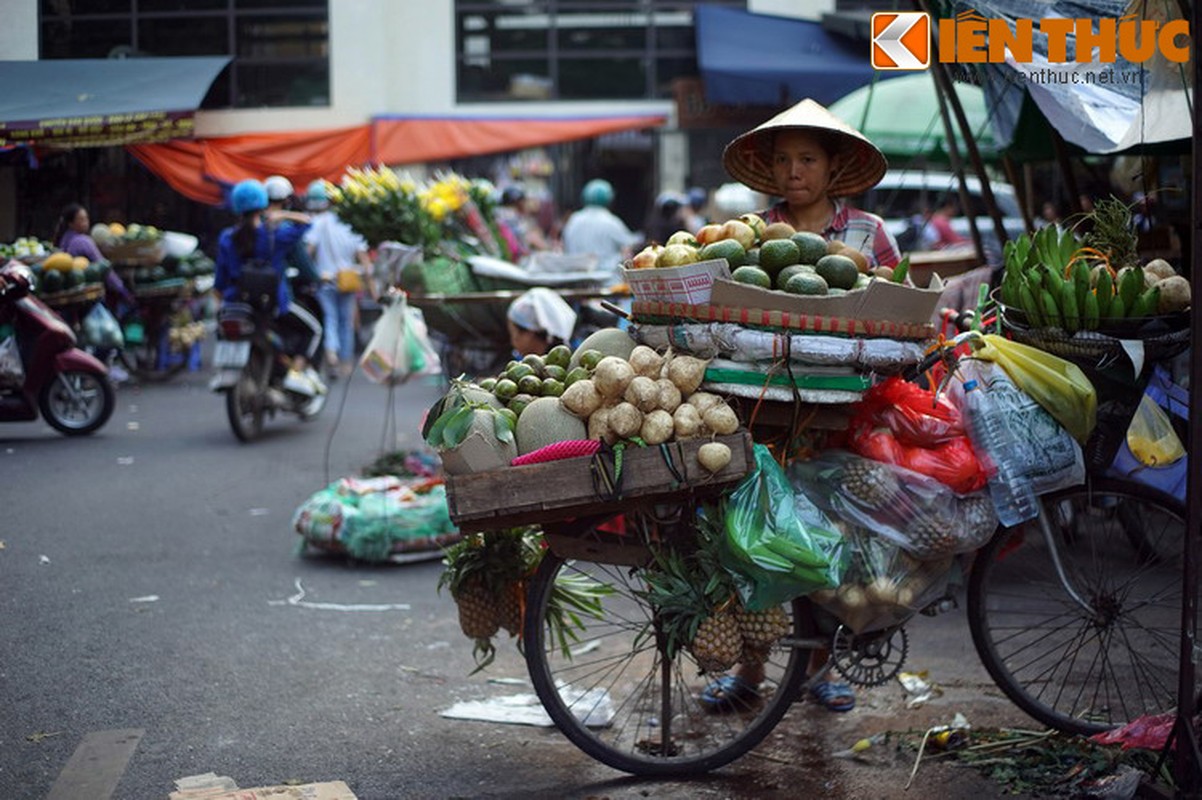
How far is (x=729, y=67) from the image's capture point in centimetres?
1770

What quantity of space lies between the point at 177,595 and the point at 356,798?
258 centimetres

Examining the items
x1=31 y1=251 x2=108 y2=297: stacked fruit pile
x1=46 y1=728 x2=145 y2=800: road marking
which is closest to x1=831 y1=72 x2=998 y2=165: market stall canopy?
x1=31 y1=251 x2=108 y2=297: stacked fruit pile

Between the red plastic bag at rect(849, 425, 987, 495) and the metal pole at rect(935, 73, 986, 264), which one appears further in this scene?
the metal pole at rect(935, 73, 986, 264)

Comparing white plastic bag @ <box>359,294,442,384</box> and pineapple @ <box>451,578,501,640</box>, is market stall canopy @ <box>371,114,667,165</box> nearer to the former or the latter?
white plastic bag @ <box>359,294,442,384</box>

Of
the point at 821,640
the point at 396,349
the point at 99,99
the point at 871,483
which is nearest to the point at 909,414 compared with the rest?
the point at 871,483

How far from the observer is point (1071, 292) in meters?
4.20

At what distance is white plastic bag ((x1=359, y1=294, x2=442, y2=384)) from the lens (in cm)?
751

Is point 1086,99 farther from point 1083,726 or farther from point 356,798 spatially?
point 356,798

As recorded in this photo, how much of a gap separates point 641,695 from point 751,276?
1.61 metres

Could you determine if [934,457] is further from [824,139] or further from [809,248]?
[824,139]

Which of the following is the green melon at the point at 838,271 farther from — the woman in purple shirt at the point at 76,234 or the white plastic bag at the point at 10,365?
the white plastic bag at the point at 10,365

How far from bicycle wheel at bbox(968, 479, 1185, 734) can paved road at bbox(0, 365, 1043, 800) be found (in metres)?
0.30

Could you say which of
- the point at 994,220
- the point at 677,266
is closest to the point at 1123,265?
the point at 677,266

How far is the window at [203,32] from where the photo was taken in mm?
5059
